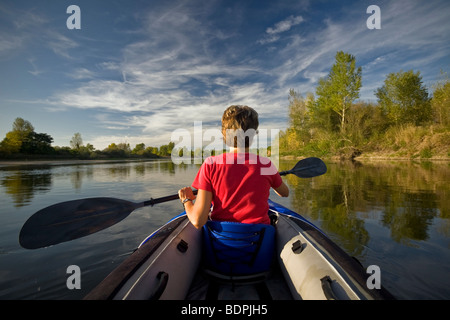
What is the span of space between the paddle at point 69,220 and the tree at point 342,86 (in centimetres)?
2894

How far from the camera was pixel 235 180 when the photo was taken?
164cm

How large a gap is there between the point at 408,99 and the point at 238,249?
1300 inches

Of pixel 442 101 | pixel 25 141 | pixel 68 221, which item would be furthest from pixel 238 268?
pixel 25 141

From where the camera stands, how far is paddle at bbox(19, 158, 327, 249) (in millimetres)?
1984

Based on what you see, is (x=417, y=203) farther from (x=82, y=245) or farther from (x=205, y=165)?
(x=82, y=245)

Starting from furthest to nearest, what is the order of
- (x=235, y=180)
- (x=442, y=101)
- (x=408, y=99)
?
(x=408, y=99) < (x=442, y=101) < (x=235, y=180)

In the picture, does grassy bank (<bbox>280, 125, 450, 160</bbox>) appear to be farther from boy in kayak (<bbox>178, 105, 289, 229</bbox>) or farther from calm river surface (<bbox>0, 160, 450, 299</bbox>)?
boy in kayak (<bbox>178, 105, 289, 229</bbox>)

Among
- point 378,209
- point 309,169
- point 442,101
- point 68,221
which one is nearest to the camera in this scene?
point 68,221

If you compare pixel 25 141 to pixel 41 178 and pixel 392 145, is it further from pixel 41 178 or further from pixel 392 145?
pixel 392 145

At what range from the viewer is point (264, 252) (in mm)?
1829

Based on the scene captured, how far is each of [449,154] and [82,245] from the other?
24077mm

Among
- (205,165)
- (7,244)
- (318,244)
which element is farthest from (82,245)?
(318,244)

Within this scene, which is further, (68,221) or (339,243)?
(339,243)

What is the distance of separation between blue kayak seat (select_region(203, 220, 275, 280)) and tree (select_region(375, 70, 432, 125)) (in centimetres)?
3137
